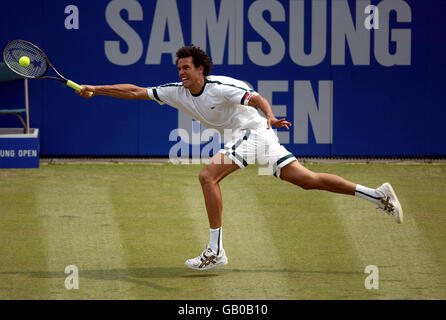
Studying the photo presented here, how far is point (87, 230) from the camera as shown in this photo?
764 cm

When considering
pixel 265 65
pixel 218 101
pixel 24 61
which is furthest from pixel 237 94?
pixel 265 65

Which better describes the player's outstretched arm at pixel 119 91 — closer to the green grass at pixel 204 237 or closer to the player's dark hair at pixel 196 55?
the player's dark hair at pixel 196 55

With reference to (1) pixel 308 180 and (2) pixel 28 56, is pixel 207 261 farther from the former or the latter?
(2) pixel 28 56

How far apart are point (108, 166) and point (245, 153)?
17.9ft

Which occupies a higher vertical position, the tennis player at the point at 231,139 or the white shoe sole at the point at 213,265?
the tennis player at the point at 231,139

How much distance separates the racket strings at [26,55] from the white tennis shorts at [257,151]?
80.5 inches

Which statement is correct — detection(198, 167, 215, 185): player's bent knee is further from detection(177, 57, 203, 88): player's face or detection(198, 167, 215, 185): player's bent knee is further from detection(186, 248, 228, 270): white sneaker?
detection(177, 57, 203, 88): player's face

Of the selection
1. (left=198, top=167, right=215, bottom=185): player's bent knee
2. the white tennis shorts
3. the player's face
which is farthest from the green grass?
the player's face

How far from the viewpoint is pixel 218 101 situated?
642cm

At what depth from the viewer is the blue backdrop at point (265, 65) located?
38.4ft

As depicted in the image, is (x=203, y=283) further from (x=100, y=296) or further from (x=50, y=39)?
(x=50, y=39)

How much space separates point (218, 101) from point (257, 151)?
48cm

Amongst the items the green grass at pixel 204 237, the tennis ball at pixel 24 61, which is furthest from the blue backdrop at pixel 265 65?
the tennis ball at pixel 24 61

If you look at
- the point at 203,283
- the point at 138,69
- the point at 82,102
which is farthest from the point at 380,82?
the point at 203,283
